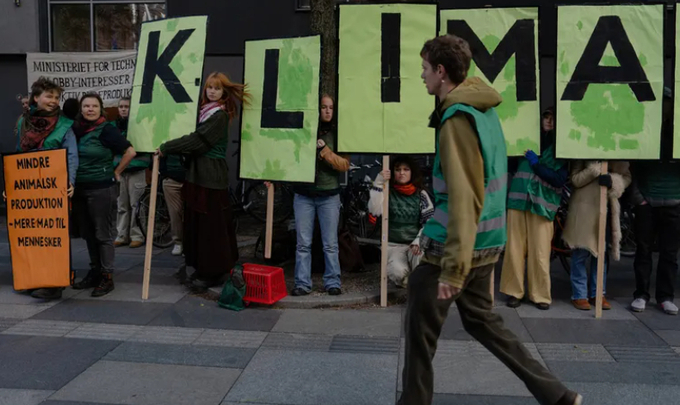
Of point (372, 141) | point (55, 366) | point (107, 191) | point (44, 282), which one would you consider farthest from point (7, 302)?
point (372, 141)

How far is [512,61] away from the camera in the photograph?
5.98 meters

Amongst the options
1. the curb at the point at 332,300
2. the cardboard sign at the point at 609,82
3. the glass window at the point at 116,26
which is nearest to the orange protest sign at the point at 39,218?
the curb at the point at 332,300

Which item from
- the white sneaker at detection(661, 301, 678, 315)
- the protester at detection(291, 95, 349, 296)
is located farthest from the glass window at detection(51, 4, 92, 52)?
the white sneaker at detection(661, 301, 678, 315)

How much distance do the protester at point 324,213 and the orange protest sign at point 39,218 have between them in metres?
2.14

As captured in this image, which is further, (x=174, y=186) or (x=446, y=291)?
(x=174, y=186)

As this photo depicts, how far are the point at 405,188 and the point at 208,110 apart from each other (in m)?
1.99

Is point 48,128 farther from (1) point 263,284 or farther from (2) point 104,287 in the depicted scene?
(1) point 263,284

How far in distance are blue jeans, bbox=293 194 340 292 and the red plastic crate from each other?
0.30 metres

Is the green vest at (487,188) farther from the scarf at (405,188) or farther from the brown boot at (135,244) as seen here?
the brown boot at (135,244)

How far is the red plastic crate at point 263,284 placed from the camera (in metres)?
6.02

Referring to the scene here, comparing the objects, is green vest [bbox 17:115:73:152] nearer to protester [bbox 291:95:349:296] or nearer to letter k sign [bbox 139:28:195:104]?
letter k sign [bbox 139:28:195:104]

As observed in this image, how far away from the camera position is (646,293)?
616 cm

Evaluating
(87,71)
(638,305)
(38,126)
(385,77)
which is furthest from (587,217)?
(87,71)

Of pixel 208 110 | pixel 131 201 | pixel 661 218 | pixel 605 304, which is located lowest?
pixel 605 304
